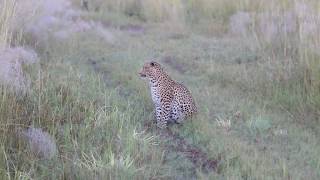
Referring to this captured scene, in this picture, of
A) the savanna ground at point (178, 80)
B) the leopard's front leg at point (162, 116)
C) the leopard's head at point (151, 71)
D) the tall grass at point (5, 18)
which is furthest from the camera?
the leopard's head at point (151, 71)

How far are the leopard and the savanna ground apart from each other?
12 cm

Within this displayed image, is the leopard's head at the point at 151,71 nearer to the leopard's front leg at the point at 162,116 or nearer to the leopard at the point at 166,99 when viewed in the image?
the leopard at the point at 166,99

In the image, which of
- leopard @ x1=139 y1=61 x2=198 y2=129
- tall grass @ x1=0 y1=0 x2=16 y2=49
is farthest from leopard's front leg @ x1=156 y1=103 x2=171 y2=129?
tall grass @ x1=0 y1=0 x2=16 y2=49

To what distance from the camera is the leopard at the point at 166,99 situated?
215 inches

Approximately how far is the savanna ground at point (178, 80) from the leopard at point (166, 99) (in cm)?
12

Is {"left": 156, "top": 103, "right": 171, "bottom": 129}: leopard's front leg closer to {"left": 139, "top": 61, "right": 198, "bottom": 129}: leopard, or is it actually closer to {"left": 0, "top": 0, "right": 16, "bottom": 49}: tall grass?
{"left": 139, "top": 61, "right": 198, "bottom": 129}: leopard

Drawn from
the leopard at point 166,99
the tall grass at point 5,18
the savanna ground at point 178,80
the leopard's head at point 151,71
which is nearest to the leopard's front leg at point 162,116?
the leopard at point 166,99

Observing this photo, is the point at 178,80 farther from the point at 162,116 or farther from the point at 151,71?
the point at 162,116

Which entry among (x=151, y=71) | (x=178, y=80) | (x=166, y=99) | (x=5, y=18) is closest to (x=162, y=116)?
(x=166, y=99)

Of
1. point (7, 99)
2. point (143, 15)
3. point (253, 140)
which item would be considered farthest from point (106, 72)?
point (143, 15)

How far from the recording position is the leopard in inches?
215

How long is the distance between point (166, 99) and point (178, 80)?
1776 mm

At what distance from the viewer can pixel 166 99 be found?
5.52 metres

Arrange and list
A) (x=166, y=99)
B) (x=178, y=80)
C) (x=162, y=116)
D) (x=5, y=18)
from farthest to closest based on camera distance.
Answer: (x=178, y=80)
(x=166, y=99)
(x=162, y=116)
(x=5, y=18)
